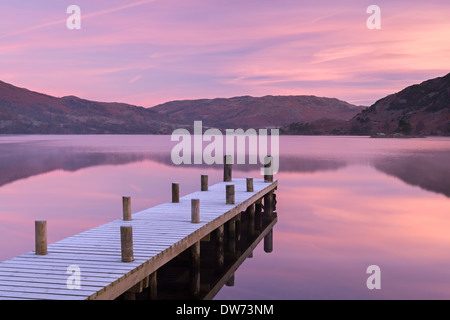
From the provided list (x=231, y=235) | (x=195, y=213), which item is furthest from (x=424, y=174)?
(x=195, y=213)

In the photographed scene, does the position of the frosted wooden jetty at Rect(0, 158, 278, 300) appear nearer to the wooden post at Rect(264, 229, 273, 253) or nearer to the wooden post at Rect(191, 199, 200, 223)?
the wooden post at Rect(191, 199, 200, 223)

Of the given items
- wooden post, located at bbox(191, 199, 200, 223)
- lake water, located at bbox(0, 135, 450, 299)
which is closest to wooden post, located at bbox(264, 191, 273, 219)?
lake water, located at bbox(0, 135, 450, 299)

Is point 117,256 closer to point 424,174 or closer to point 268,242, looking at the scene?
point 268,242

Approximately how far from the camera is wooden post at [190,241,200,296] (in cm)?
1134

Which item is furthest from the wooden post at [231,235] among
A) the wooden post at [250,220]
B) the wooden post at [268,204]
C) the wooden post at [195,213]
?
the wooden post at [268,204]

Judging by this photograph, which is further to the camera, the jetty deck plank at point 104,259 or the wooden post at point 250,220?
the wooden post at point 250,220

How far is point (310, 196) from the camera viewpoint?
3050 centimetres

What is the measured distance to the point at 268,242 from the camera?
17797mm

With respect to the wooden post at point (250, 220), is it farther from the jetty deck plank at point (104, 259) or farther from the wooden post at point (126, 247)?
the wooden post at point (126, 247)

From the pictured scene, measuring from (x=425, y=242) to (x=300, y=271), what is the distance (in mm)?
6190

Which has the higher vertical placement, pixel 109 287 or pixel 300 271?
pixel 109 287

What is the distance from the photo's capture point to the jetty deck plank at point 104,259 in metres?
7.76
